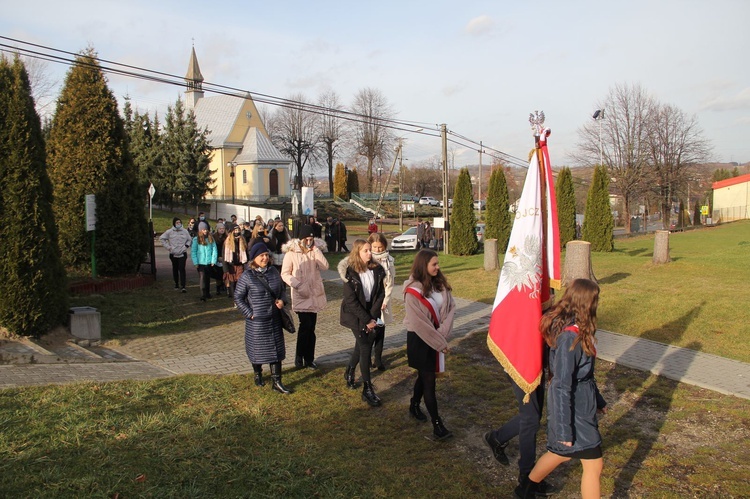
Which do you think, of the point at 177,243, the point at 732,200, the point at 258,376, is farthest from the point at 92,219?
the point at 732,200

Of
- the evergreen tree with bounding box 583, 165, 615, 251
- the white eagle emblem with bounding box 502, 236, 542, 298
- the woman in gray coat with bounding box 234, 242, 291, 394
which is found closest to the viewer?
the white eagle emblem with bounding box 502, 236, 542, 298

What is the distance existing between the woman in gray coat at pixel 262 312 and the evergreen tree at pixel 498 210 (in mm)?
18715

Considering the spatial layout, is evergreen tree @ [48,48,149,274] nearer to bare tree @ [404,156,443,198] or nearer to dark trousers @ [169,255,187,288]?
dark trousers @ [169,255,187,288]

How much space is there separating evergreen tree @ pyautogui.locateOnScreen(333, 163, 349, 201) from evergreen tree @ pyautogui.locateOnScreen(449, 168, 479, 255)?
1885 inches

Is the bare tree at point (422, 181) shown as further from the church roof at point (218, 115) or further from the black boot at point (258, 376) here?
the black boot at point (258, 376)

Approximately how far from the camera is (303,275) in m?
7.20

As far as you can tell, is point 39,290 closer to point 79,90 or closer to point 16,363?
point 16,363

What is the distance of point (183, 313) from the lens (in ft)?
37.4

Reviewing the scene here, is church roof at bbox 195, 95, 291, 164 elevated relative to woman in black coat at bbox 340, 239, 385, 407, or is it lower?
elevated

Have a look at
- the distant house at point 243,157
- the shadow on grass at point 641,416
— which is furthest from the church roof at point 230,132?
the shadow on grass at point 641,416

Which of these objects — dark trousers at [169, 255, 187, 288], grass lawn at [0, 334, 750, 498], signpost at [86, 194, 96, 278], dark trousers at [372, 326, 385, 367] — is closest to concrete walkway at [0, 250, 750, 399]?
grass lawn at [0, 334, 750, 498]

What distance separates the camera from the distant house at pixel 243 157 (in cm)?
5816

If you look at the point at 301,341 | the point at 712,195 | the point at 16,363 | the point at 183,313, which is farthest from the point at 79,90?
the point at 712,195

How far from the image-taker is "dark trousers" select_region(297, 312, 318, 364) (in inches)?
282
